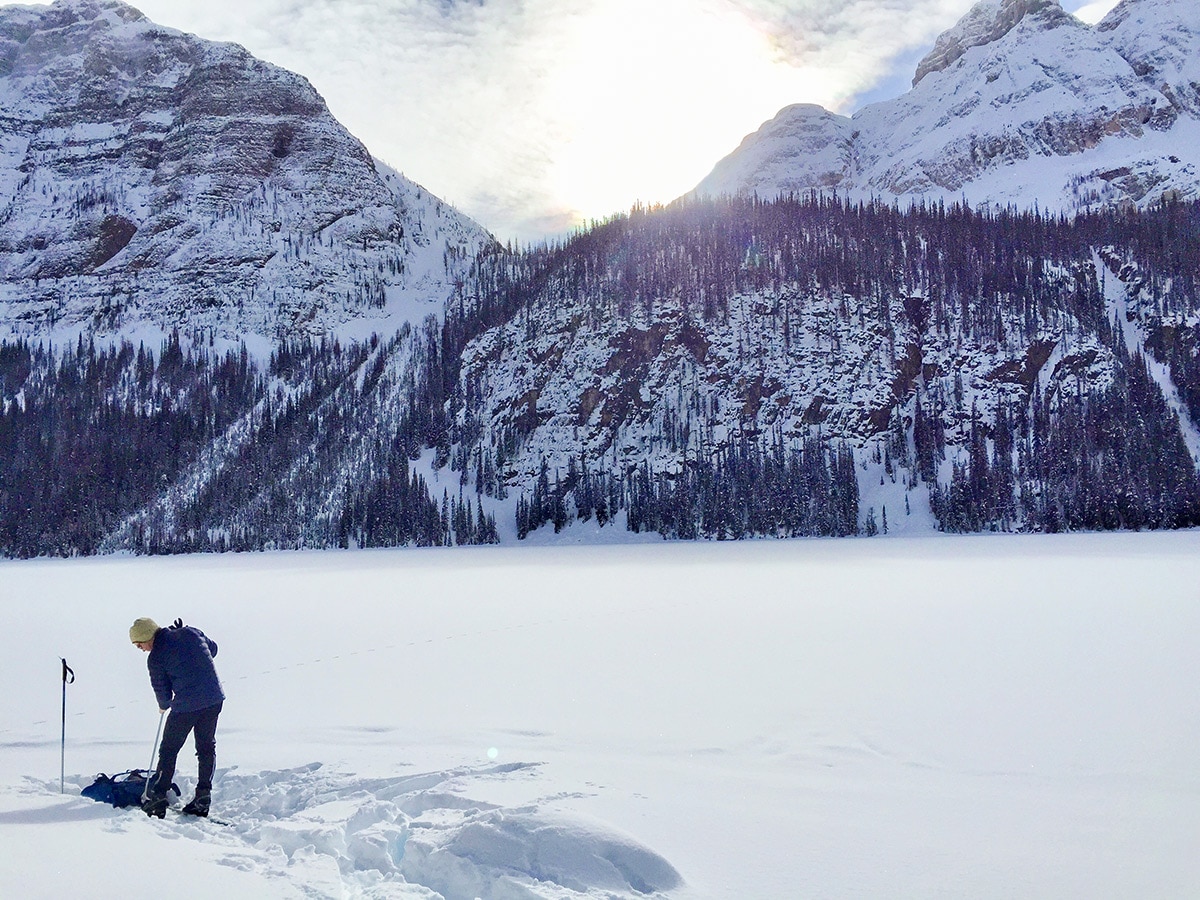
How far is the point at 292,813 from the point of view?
851cm

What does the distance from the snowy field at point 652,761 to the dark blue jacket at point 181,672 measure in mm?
1206

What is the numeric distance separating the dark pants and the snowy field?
1.39 feet

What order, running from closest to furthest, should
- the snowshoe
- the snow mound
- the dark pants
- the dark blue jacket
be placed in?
1. the snow mound
2. the snowshoe
3. the dark pants
4. the dark blue jacket

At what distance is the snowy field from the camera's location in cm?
670

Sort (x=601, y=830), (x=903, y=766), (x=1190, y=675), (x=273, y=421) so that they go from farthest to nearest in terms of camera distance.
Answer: (x=273, y=421)
(x=1190, y=675)
(x=903, y=766)
(x=601, y=830)

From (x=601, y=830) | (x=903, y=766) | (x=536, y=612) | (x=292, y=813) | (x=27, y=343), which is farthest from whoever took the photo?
(x=27, y=343)

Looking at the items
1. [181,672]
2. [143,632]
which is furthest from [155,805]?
[143,632]

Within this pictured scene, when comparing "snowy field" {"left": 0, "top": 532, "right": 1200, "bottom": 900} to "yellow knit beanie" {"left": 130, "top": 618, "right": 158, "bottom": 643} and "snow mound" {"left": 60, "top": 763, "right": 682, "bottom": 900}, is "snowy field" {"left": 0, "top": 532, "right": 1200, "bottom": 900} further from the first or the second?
"yellow knit beanie" {"left": 130, "top": 618, "right": 158, "bottom": 643}

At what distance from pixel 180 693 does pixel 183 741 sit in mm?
583

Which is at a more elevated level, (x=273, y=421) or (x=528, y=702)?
(x=273, y=421)

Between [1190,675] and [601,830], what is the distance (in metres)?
11.9

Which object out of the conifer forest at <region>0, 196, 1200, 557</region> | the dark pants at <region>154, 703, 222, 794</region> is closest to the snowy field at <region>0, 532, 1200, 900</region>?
the dark pants at <region>154, 703, 222, 794</region>

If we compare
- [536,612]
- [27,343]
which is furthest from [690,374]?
[27,343]

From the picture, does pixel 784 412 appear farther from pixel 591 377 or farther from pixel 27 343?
pixel 27 343
